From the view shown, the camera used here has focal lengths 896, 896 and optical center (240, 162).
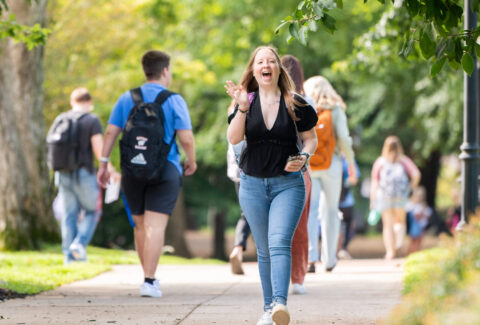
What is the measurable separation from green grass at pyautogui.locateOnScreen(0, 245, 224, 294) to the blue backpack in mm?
1453

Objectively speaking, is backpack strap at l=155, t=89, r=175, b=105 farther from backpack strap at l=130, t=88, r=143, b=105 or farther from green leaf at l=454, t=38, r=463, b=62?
green leaf at l=454, t=38, r=463, b=62

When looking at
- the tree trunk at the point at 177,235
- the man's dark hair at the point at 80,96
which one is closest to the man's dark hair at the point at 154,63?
the man's dark hair at the point at 80,96

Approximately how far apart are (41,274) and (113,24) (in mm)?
10147

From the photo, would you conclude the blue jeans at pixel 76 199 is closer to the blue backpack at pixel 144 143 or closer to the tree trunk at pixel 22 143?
the tree trunk at pixel 22 143

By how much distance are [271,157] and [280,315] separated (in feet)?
3.32

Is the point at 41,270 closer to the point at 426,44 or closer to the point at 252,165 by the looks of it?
the point at 252,165

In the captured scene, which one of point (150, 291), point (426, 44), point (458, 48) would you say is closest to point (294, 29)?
point (426, 44)

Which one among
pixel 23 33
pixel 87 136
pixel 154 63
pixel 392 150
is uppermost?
pixel 23 33

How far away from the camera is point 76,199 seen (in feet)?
35.1

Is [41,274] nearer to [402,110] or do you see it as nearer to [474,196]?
[474,196]

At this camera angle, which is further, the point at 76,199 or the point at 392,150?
the point at 392,150

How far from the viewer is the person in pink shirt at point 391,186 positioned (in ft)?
42.1

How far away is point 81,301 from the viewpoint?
7.09 meters

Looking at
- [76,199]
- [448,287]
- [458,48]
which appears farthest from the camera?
[76,199]
